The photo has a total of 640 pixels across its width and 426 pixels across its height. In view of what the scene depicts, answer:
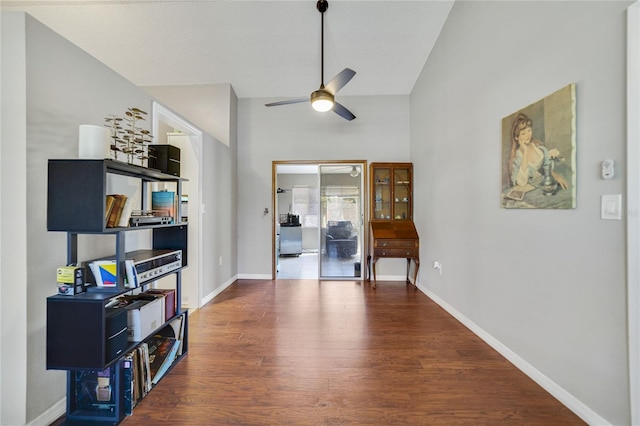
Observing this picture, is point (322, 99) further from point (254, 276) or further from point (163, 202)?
point (254, 276)

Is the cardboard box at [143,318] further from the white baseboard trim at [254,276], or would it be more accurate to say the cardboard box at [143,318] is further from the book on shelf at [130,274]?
the white baseboard trim at [254,276]

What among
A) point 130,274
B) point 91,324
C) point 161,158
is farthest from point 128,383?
point 161,158

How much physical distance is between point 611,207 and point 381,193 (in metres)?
3.08

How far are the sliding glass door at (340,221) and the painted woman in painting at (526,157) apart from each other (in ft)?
9.05

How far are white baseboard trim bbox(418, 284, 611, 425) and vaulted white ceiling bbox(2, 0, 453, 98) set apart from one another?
3.51 metres

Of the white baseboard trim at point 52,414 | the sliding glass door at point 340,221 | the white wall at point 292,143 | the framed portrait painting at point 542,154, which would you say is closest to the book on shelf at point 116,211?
the white baseboard trim at point 52,414

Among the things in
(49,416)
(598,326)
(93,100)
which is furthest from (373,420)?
(93,100)

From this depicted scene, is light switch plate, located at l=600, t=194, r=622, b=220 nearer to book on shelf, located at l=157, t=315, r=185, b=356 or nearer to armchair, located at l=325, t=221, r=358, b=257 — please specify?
book on shelf, located at l=157, t=315, r=185, b=356

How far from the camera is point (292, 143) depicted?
458 centimetres

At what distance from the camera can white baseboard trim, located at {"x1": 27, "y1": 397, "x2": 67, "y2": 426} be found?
4.60 feet

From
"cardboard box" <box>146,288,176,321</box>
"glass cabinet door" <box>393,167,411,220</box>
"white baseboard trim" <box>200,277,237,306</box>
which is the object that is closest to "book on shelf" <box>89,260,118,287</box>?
"cardboard box" <box>146,288,176,321</box>
